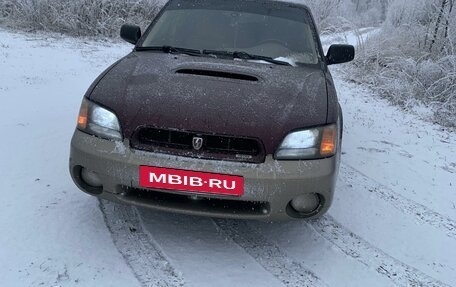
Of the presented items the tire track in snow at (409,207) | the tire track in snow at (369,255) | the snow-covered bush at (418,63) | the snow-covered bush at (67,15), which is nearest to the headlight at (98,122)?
the tire track in snow at (369,255)

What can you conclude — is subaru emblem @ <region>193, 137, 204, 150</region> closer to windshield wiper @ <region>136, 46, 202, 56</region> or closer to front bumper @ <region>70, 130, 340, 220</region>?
front bumper @ <region>70, 130, 340, 220</region>

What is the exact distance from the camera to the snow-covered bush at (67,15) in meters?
11.0

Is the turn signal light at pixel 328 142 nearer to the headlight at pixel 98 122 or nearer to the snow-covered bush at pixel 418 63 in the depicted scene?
the headlight at pixel 98 122

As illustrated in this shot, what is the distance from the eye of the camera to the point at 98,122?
2.64 m

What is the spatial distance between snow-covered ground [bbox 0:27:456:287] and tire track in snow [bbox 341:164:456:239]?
1 centimetres

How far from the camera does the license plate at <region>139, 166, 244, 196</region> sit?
2.42 m

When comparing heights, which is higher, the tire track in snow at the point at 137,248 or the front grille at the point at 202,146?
the front grille at the point at 202,146

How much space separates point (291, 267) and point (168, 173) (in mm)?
910

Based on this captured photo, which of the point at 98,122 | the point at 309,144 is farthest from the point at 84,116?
the point at 309,144

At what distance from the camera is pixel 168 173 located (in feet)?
7.98

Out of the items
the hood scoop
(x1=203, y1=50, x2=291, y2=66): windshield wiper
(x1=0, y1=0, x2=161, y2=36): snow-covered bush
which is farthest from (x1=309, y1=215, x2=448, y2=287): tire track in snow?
(x1=0, y1=0, x2=161, y2=36): snow-covered bush

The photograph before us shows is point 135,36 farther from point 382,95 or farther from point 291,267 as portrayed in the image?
point 382,95

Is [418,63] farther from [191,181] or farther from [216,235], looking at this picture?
[191,181]

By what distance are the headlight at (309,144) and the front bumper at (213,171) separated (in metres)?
0.04
